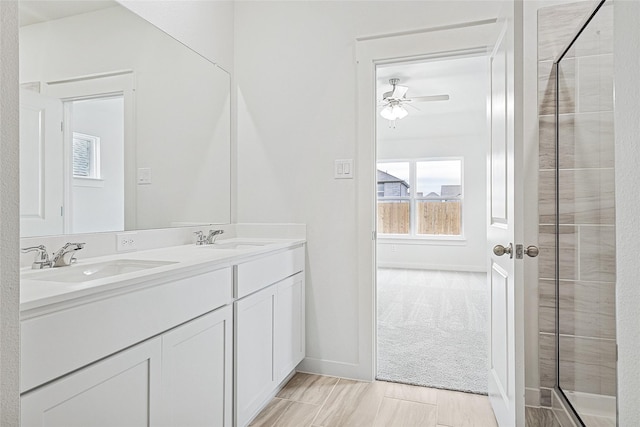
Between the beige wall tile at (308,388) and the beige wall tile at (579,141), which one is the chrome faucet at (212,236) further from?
the beige wall tile at (579,141)

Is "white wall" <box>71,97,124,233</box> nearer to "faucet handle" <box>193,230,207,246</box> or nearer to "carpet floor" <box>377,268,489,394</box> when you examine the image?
"faucet handle" <box>193,230,207,246</box>

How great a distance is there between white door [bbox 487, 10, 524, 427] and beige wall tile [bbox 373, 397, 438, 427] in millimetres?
315

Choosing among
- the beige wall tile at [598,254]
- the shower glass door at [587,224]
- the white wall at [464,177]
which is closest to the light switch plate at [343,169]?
the shower glass door at [587,224]

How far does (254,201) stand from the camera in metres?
2.54

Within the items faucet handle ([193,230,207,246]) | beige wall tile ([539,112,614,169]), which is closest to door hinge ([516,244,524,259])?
beige wall tile ([539,112,614,169])

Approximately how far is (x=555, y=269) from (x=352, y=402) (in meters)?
1.28

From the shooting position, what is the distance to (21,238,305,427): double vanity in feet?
2.91

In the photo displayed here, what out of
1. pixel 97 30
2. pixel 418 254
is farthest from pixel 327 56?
pixel 418 254

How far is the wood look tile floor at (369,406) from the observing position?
6.09ft

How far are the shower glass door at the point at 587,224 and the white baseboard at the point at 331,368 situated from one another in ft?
3.54

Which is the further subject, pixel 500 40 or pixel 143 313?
pixel 500 40

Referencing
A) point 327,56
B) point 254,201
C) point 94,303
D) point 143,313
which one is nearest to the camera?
point 94,303

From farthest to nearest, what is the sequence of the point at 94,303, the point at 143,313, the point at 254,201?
the point at 254,201, the point at 143,313, the point at 94,303

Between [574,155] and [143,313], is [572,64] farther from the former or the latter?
[143,313]
